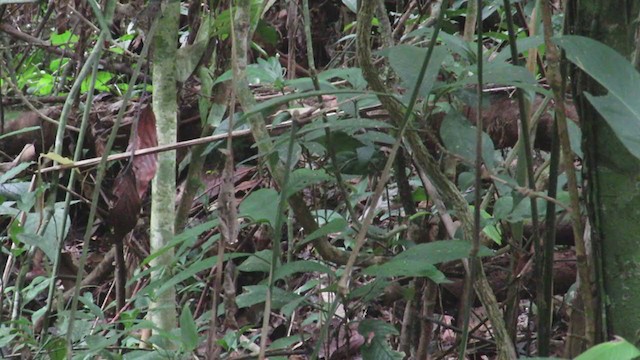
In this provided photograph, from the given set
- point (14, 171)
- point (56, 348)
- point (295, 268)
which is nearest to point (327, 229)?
point (295, 268)

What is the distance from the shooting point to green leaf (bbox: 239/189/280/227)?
1.00 meters

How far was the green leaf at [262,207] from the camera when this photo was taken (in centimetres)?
100

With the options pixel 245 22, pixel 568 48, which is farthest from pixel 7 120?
pixel 568 48

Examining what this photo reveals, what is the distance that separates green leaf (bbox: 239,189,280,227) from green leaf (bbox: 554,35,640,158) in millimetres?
448

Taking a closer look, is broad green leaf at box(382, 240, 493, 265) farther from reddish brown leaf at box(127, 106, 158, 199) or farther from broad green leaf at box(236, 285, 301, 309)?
reddish brown leaf at box(127, 106, 158, 199)

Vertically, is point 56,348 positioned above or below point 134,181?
below

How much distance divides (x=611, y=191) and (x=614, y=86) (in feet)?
0.96

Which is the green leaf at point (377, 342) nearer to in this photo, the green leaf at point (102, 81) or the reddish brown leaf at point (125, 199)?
the reddish brown leaf at point (125, 199)

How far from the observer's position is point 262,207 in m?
1.02

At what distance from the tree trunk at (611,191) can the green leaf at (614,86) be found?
195 mm

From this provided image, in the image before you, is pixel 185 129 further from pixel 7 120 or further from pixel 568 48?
pixel 568 48

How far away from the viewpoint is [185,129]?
2434 mm

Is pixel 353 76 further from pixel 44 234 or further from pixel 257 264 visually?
pixel 44 234

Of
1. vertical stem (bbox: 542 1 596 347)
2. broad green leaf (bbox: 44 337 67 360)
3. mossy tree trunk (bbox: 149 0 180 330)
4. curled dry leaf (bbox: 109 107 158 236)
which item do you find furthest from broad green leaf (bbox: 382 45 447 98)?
broad green leaf (bbox: 44 337 67 360)
